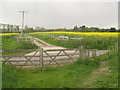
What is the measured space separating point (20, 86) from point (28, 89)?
0.46 meters

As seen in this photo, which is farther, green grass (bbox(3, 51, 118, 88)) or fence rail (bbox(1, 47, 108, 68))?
fence rail (bbox(1, 47, 108, 68))

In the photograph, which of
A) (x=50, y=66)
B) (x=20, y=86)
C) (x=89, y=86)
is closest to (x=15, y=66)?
(x=50, y=66)

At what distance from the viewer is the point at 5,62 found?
1038cm

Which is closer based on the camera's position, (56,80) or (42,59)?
(56,80)

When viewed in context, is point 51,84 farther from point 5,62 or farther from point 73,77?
point 5,62

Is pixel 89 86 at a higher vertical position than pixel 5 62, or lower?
lower

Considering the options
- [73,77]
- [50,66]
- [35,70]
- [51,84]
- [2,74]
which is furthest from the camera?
[50,66]

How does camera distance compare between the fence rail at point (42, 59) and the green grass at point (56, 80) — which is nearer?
the green grass at point (56, 80)

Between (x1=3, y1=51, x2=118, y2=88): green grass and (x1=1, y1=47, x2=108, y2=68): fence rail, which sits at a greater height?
(x1=1, y1=47, x2=108, y2=68): fence rail

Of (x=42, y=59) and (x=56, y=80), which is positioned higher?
(x=42, y=59)

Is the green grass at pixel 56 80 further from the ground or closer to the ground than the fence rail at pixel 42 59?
closer to the ground

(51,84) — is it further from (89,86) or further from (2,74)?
(2,74)

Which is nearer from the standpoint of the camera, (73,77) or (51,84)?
(51,84)

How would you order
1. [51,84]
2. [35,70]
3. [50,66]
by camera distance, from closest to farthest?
[51,84] → [35,70] → [50,66]
